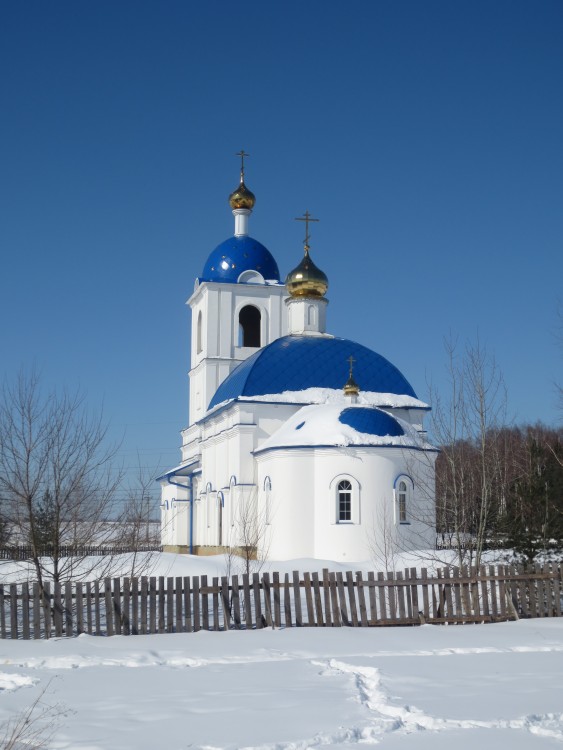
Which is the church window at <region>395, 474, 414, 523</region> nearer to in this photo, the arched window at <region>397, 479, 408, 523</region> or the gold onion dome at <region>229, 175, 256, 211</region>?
the arched window at <region>397, 479, 408, 523</region>

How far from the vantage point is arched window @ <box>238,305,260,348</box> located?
115 feet

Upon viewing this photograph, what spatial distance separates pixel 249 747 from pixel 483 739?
158 centimetres

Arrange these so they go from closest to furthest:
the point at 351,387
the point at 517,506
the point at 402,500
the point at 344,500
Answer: the point at 517,506 → the point at 344,500 → the point at 402,500 → the point at 351,387

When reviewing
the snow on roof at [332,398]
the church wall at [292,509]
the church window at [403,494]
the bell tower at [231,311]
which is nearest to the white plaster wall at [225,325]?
the bell tower at [231,311]

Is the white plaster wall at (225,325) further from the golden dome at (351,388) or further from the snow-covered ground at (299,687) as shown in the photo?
the snow-covered ground at (299,687)

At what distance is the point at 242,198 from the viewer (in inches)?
1449

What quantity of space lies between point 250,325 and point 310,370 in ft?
28.4

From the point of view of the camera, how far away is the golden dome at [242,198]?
36.8 metres

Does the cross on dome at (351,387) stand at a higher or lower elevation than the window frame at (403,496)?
higher

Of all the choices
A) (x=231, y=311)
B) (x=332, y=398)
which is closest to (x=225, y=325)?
(x=231, y=311)

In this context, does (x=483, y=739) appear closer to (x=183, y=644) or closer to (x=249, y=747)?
(x=249, y=747)

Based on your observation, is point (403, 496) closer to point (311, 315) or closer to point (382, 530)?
point (382, 530)

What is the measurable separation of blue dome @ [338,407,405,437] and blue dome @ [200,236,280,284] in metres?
12.2

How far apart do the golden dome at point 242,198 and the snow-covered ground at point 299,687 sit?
1085 inches
